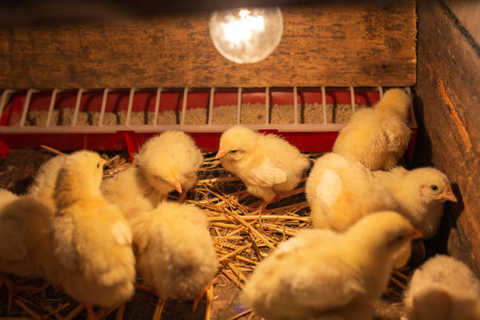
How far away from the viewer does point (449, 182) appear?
6.89ft

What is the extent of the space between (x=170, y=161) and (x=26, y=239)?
0.89m

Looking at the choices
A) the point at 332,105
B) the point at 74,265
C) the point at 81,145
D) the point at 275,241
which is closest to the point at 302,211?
the point at 275,241

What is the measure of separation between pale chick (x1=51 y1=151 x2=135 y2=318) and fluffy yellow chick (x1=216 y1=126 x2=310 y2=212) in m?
0.88

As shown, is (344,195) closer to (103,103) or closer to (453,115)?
(453,115)

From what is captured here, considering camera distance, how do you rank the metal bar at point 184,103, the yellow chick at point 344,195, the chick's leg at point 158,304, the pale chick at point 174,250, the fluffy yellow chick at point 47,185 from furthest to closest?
1. the metal bar at point 184,103
2. the fluffy yellow chick at point 47,185
3. the chick's leg at point 158,304
4. the yellow chick at point 344,195
5. the pale chick at point 174,250

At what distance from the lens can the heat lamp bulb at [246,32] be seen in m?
2.50

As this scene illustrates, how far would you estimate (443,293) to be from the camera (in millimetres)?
1738

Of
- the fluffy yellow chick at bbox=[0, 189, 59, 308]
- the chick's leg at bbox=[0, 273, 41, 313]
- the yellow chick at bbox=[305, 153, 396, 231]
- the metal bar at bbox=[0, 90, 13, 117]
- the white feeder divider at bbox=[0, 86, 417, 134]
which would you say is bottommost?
the chick's leg at bbox=[0, 273, 41, 313]

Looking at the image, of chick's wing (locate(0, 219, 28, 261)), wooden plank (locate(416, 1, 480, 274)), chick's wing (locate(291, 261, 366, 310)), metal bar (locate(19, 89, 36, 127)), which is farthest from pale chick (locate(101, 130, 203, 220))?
wooden plank (locate(416, 1, 480, 274))

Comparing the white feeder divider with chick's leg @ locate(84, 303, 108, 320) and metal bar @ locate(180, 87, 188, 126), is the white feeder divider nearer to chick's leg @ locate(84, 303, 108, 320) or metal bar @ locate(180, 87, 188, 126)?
metal bar @ locate(180, 87, 188, 126)

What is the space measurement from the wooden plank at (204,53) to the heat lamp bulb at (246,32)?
3.1 inches

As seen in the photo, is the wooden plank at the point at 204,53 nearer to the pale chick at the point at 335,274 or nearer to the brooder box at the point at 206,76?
the brooder box at the point at 206,76

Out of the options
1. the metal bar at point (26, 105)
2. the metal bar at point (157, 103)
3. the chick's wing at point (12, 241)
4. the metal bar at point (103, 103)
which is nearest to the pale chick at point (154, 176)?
the metal bar at point (157, 103)

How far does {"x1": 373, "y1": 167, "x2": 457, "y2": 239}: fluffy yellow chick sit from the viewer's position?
6.72 ft
